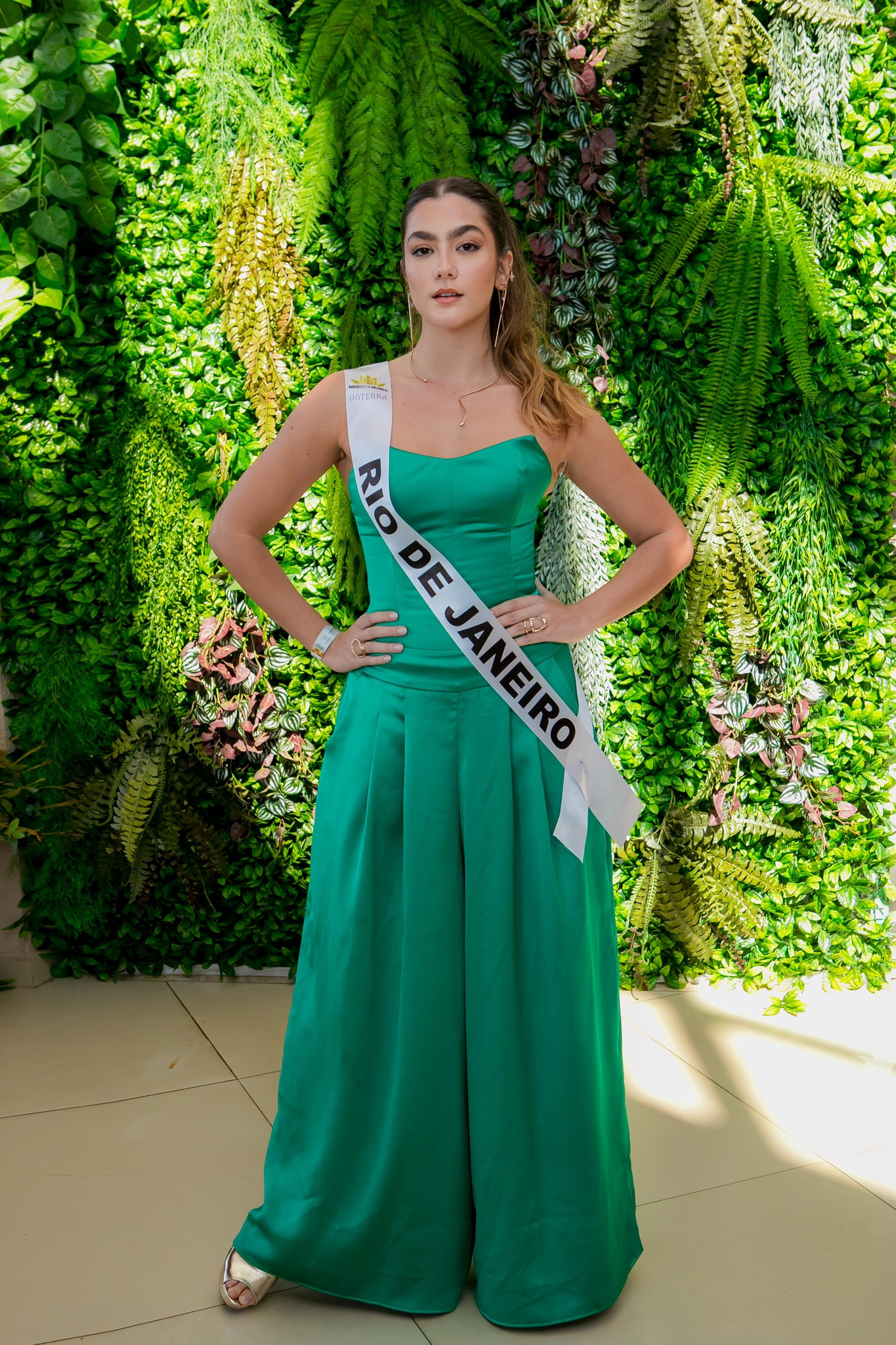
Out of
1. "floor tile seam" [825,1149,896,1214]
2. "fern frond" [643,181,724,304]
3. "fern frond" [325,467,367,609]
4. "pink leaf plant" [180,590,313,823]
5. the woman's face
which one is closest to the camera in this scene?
the woman's face

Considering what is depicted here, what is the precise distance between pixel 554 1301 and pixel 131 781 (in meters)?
1.64

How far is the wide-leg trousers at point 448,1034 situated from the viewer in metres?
1.83

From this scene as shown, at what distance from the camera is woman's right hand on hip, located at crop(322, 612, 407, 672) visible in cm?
183

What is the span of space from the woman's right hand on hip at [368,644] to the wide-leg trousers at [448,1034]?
4 cm

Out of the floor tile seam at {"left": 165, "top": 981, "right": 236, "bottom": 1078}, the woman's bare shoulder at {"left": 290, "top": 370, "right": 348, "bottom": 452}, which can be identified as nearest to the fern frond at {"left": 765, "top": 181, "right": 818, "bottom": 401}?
the woman's bare shoulder at {"left": 290, "top": 370, "right": 348, "bottom": 452}

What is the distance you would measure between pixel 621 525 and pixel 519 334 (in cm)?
38

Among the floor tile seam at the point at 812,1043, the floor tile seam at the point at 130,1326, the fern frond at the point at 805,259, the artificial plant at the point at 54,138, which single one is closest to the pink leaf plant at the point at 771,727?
the floor tile seam at the point at 812,1043

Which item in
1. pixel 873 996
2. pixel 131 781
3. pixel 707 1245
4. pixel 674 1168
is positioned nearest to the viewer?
pixel 707 1245

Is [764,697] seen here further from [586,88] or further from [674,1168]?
[586,88]

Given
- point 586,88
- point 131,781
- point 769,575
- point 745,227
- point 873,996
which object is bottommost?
point 873,996

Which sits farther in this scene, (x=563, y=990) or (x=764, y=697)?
(x=764, y=697)

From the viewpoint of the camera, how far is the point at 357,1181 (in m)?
1.91

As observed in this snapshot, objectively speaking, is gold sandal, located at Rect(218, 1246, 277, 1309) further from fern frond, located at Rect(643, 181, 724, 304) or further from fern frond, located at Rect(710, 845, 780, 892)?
fern frond, located at Rect(643, 181, 724, 304)

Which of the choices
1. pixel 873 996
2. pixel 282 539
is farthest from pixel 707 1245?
pixel 282 539
